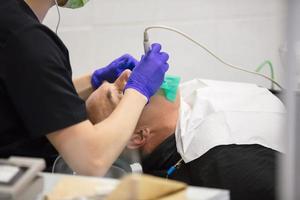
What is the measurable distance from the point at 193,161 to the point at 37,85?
0.65m

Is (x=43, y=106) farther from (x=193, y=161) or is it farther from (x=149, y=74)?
(x=193, y=161)

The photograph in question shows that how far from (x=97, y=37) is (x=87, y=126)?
1.13 m

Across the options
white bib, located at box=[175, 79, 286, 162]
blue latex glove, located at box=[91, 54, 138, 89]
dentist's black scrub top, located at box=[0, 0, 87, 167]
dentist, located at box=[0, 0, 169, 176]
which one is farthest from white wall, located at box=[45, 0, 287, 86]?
dentist's black scrub top, located at box=[0, 0, 87, 167]

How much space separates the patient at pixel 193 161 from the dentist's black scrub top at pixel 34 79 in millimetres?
422

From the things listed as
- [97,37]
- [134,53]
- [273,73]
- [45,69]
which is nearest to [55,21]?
[97,37]

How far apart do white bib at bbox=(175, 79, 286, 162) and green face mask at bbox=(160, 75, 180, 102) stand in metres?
0.06

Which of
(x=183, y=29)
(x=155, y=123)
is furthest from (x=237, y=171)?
(x=183, y=29)

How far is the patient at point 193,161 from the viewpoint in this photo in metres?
1.38

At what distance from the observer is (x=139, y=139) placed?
5.76ft

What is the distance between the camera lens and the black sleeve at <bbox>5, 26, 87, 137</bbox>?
45.4 inches

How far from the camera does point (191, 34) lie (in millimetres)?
2385

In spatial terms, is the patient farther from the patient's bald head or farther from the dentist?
the dentist

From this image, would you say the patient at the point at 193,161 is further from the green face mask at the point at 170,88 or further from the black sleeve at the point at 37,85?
the black sleeve at the point at 37,85

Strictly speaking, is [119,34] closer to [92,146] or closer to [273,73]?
[273,73]
